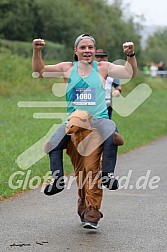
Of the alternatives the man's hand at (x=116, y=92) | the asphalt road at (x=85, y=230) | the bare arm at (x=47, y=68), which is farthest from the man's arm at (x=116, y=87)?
the bare arm at (x=47, y=68)

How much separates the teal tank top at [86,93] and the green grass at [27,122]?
274cm

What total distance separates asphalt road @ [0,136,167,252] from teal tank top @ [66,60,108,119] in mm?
1258

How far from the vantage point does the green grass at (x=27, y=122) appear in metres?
13.1

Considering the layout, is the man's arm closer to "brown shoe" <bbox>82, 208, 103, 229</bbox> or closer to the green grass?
the green grass

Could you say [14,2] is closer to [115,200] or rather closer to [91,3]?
[91,3]

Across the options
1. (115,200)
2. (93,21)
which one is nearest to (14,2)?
(93,21)

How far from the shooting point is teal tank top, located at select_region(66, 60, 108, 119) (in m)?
8.05

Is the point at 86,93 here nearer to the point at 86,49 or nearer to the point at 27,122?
the point at 86,49

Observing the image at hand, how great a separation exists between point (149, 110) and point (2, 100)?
22.0ft

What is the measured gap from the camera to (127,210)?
9.42m

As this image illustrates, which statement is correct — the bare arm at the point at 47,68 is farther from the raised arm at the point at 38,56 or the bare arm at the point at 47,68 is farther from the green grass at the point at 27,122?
the green grass at the point at 27,122

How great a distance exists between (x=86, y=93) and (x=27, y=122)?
13.8 m

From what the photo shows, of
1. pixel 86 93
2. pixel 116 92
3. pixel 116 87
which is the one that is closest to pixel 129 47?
pixel 86 93

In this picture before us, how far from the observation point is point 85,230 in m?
8.22
